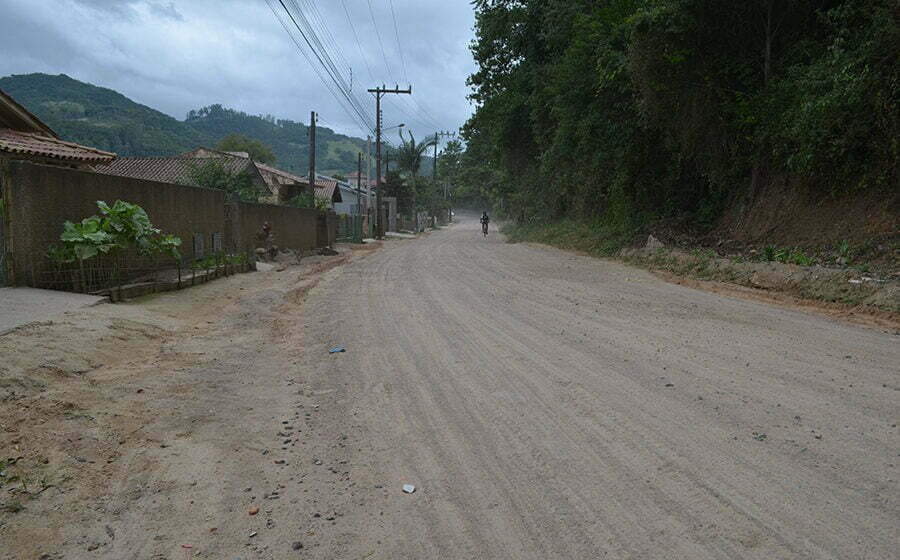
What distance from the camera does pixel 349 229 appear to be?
38.1 meters

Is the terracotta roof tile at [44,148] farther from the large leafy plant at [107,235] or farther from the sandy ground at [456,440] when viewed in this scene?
the sandy ground at [456,440]

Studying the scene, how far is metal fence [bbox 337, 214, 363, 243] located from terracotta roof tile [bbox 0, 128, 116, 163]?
2094 centimetres

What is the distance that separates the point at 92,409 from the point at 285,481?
83.7 inches

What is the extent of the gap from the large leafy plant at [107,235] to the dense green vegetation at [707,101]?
12.8m

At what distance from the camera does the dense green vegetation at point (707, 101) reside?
12.6 meters

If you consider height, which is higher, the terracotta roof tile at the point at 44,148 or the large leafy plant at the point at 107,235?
the terracotta roof tile at the point at 44,148

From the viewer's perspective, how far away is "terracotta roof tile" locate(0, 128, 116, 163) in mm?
12586

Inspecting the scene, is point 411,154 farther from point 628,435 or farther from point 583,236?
point 628,435

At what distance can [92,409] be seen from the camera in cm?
495

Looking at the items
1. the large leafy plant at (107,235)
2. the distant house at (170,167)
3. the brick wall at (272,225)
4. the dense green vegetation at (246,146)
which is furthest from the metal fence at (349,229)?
the dense green vegetation at (246,146)

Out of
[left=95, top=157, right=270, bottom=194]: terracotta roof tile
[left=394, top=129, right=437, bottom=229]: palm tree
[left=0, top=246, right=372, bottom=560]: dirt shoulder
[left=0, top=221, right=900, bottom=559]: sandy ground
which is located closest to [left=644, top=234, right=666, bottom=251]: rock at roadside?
[left=0, top=221, right=900, bottom=559]: sandy ground

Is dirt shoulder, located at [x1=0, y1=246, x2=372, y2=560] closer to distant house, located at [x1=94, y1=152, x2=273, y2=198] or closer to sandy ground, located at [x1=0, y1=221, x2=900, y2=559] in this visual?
sandy ground, located at [x1=0, y1=221, x2=900, y2=559]

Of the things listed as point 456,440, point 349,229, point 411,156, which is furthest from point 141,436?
point 411,156

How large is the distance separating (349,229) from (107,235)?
28689 mm
